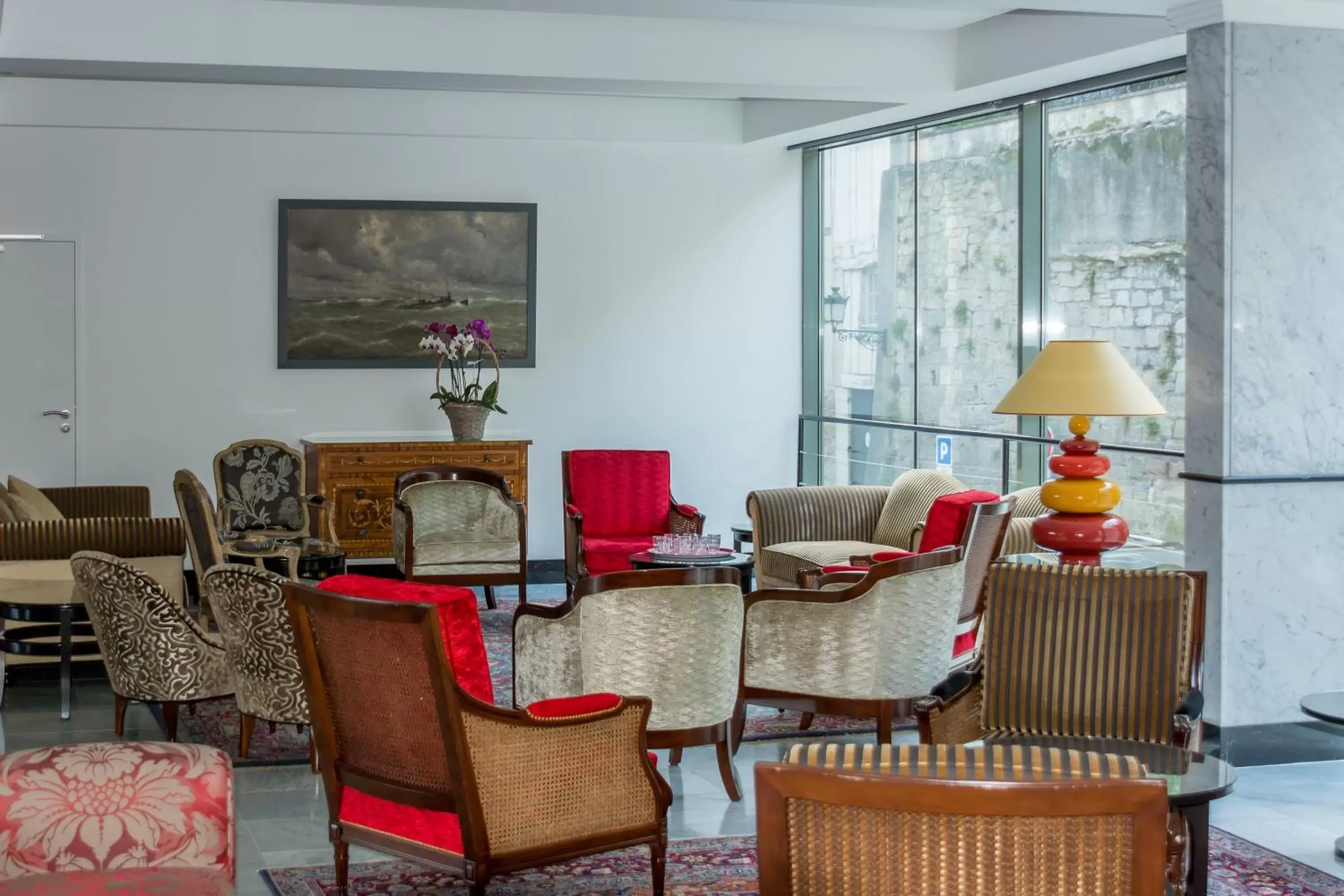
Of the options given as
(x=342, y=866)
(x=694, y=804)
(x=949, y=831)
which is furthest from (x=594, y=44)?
(x=949, y=831)

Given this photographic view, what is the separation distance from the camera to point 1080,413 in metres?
5.34

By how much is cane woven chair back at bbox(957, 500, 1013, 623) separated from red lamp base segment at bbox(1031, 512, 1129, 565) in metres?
0.52

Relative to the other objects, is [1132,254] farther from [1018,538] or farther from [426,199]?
[426,199]

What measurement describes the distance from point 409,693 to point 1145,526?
477 centimetres

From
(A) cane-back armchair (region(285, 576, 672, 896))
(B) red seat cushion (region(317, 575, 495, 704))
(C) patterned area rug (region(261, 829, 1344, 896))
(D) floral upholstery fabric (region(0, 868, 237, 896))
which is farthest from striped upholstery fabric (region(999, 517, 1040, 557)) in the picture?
(D) floral upholstery fabric (region(0, 868, 237, 896))

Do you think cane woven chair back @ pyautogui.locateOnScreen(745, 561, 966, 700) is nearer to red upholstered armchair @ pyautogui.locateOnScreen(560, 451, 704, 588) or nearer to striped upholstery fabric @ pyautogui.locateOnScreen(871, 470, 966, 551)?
striped upholstery fabric @ pyautogui.locateOnScreen(871, 470, 966, 551)

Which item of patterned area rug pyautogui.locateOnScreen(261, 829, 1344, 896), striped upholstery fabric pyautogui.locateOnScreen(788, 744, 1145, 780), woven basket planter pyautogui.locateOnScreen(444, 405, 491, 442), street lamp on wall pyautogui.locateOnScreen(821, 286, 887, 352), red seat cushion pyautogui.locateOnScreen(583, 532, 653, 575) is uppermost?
street lamp on wall pyautogui.locateOnScreen(821, 286, 887, 352)

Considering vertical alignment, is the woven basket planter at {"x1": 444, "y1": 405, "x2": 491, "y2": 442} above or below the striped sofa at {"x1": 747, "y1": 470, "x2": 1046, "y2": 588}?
above

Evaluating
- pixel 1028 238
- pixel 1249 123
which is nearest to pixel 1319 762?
pixel 1249 123

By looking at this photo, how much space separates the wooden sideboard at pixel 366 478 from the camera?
9.53 meters

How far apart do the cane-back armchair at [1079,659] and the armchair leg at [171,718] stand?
3148mm

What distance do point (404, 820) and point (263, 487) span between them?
5.74 m

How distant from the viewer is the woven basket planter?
387 inches

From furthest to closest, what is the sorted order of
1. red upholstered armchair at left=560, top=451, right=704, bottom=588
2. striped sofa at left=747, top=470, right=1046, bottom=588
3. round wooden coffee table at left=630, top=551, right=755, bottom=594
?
red upholstered armchair at left=560, top=451, right=704, bottom=588 → striped sofa at left=747, top=470, right=1046, bottom=588 → round wooden coffee table at left=630, top=551, right=755, bottom=594
